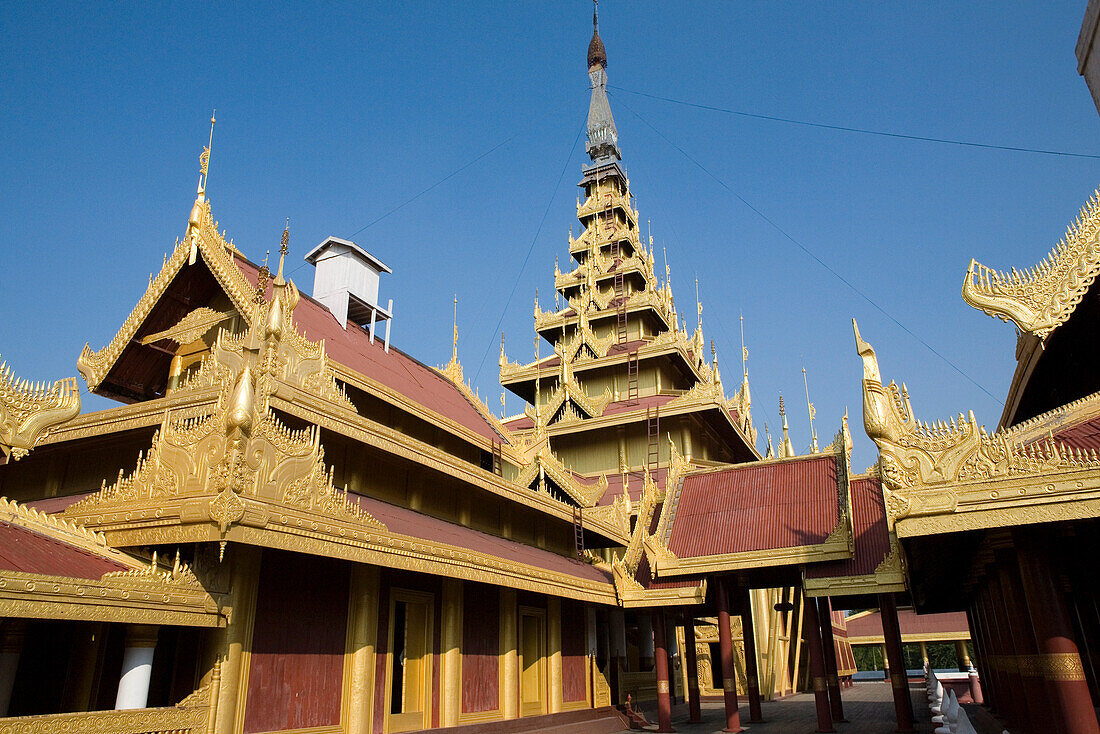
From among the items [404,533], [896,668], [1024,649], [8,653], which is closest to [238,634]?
[8,653]

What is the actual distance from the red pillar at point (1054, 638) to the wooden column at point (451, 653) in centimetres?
813

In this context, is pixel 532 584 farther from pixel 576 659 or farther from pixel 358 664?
pixel 576 659

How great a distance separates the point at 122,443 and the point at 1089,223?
12.2m

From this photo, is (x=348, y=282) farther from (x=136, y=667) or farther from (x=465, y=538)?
(x=136, y=667)

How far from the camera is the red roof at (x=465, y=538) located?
36.6 ft

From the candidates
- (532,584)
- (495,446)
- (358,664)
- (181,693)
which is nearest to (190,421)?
(181,693)

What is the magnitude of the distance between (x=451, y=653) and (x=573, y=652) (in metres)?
5.47

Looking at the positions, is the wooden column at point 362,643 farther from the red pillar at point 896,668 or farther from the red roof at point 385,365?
the red pillar at point 896,668

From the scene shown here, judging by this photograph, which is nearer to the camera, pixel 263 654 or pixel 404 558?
pixel 263 654

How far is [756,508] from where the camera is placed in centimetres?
1659

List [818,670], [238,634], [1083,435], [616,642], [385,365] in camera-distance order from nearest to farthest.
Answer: [1083,435], [238,634], [818,670], [385,365], [616,642]

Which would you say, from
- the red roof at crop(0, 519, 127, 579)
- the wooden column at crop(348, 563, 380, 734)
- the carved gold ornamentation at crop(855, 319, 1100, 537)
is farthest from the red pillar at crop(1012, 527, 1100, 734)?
the red roof at crop(0, 519, 127, 579)

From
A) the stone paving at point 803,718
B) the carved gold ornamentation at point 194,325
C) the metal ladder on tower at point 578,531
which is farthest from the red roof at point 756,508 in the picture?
the carved gold ornamentation at point 194,325

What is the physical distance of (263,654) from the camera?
29.3 feet
